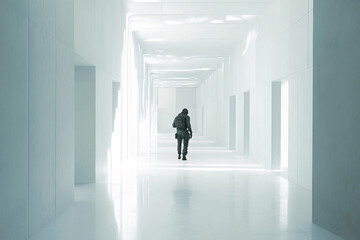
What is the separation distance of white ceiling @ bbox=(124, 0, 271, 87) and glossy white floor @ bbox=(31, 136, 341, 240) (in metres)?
5.40

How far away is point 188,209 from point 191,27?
11.7 meters

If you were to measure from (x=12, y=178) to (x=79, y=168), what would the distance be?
543cm

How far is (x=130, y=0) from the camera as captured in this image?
1451cm

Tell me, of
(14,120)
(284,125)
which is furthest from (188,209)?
(284,125)

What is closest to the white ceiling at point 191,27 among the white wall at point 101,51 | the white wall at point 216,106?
the white wall at point 216,106

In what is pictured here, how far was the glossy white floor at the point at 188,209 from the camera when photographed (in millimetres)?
6086

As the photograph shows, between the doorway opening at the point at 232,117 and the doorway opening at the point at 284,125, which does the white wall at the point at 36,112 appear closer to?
the doorway opening at the point at 284,125

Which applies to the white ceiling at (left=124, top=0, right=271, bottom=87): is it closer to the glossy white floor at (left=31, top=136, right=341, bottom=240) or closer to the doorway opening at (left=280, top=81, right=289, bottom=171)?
the doorway opening at (left=280, top=81, right=289, bottom=171)

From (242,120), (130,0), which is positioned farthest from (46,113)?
(242,120)

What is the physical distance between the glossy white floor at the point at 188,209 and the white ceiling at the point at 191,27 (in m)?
5.40

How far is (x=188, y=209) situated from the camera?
7.71 metres

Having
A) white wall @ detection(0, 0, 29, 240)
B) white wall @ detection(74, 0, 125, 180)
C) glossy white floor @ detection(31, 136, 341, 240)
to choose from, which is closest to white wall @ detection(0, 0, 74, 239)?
white wall @ detection(0, 0, 29, 240)

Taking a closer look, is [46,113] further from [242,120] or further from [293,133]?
[242,120]

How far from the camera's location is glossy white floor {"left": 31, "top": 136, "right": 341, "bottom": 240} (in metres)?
6.09
